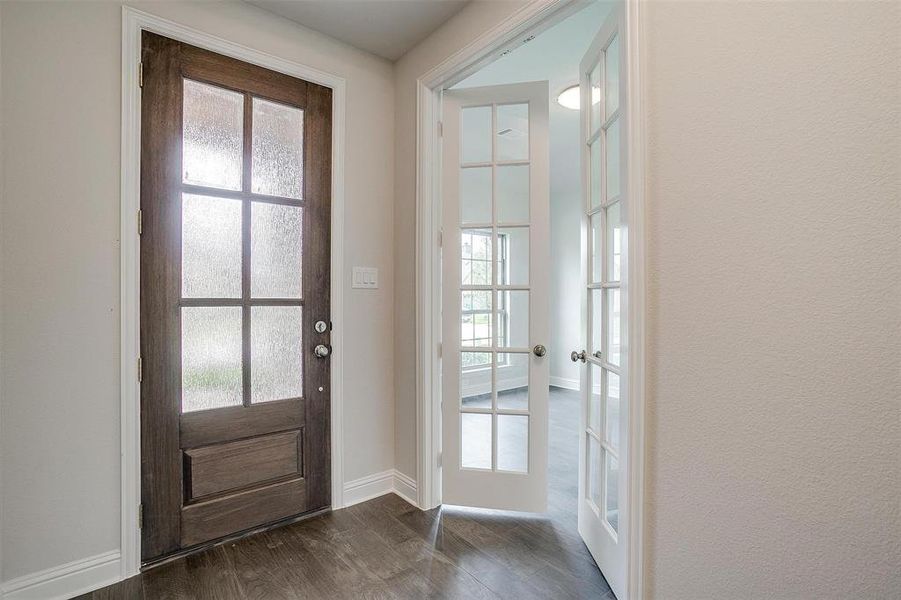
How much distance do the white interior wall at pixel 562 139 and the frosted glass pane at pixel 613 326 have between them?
446 millimetres

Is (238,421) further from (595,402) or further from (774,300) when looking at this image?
(774,300)

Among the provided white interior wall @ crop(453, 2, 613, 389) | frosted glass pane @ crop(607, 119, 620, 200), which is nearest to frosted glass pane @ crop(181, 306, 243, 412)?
white interior wall @ crop(453, 2, 613, 389)

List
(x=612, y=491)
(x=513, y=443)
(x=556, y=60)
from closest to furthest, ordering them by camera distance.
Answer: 1. (x=612, y=491)
2. (x=513, y=443)
3. (x=556, y=60)

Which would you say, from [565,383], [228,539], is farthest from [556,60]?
[565,383]

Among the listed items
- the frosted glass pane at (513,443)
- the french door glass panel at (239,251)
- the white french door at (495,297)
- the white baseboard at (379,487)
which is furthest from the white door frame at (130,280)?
the frosted glass pane at (513,443)

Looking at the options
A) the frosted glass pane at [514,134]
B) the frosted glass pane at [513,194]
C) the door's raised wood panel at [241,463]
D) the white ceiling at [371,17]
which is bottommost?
the door's raised wood panel at [241,463]

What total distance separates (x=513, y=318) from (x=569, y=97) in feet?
5.94

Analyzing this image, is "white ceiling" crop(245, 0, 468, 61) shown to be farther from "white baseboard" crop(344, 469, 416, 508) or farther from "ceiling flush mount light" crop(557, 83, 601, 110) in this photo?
"white baseboard" crop(344, 469, 416, 508)

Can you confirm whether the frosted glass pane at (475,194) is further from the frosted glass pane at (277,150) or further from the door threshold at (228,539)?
the door threshold at (228,539)

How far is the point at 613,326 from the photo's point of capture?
1709mm

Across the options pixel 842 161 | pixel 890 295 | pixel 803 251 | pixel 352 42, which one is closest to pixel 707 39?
pixel 842 161

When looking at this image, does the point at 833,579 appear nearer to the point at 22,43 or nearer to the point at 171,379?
Result: the point at 171,379

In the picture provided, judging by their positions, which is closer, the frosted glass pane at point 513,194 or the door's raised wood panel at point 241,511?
the door's raised wood panel at point 241,511

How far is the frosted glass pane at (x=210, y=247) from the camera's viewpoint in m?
1.87
